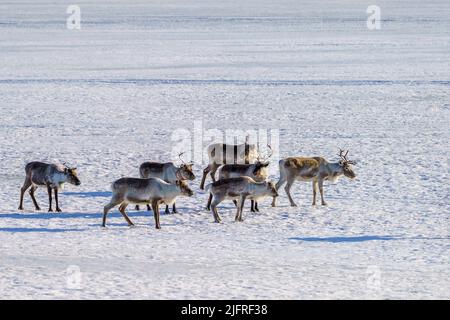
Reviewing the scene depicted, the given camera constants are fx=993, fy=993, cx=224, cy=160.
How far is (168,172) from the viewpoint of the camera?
1367 centimetres

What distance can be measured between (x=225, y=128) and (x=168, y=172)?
7.87m

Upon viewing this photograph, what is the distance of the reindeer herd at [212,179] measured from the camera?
12438 millimetres

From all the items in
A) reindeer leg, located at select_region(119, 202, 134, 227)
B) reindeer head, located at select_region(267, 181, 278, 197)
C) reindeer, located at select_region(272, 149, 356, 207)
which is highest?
reindeer, located at select_region(272, 149, 356, 207)

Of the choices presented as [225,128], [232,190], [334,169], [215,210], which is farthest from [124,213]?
[225,128]

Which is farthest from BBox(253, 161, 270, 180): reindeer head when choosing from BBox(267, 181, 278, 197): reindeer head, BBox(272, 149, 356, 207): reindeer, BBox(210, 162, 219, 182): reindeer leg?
BBox(210, 162, 219, 182): reindeer leg

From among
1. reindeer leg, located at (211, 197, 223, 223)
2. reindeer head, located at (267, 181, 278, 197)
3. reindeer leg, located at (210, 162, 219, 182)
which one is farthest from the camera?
reindeer leg, located at (210, 162, 219, 182)

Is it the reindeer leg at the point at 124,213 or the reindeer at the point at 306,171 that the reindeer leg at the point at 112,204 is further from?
the reindeer at the point at 306,171

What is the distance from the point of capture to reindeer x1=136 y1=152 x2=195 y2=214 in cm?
1348

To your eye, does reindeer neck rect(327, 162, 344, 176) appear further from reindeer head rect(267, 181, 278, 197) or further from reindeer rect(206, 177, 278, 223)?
reindeer rect(206, 177, 278, 223)

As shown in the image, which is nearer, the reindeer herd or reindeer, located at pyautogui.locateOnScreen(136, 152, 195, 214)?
the reindeer herd

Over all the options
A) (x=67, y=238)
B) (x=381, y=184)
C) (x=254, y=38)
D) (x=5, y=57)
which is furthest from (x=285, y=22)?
(x=67, y=238)

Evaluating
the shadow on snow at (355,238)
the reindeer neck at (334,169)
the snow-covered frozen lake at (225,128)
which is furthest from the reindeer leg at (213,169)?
the shadow on snow at (355,238)

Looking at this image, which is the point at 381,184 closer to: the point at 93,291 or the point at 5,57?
the point at 93,291

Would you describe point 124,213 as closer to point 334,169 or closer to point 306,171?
point 306,171
